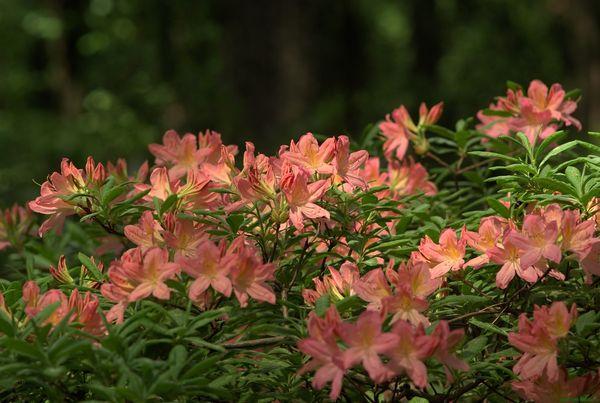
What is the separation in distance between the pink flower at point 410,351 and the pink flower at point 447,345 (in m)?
0.02

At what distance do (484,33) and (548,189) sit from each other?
10.5 m

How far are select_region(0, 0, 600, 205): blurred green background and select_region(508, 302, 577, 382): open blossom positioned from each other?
570 centimetres

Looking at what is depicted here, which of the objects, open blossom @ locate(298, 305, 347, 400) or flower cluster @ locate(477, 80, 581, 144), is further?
flower cluster @ locate(477, 80, 581, 144)

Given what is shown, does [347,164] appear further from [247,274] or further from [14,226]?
[14,226]

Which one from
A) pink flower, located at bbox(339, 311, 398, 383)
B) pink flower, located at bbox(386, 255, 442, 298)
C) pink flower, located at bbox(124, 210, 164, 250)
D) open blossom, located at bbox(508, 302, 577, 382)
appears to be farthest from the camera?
pink flower, located at bbox(124, 210, 164, 250)

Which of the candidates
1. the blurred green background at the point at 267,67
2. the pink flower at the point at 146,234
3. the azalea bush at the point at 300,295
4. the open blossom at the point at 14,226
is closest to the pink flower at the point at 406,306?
the azalea bush at the point at 300,295

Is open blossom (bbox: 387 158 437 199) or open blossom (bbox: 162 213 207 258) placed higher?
open blossom (bbox: 387 158 437 199)

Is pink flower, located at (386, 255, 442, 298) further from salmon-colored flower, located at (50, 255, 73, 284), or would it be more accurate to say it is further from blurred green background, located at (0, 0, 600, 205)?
blurred green background, located at (0, 0, 600, 205)

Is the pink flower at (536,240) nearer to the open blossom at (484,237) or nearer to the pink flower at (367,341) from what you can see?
the open blossom at (484,237)

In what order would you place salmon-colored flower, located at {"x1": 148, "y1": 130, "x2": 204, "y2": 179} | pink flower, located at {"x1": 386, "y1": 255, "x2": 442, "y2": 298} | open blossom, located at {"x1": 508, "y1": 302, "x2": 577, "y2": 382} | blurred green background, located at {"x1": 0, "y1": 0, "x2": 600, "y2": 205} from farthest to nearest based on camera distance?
1. blurred green background, located at {"x1": 0, "y1": 0, "x2": 600, "y2": 205}
2. salmon-colored flower, located at {"x1": 148, "y1": 130, "x2": 204, "y2": 179}
3. pink flower, located at {"x1": 386, "y1": 255, "x2": 442, "y2": 298}
4. open blossom, located at {"x1": 508, "y1": 302, "x2": 577, "y2": 382}

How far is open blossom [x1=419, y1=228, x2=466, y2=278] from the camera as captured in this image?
66.4 inches

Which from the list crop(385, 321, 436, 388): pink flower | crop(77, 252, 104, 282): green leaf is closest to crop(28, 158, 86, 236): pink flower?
crop(77, 252, 104, 282): green leaf

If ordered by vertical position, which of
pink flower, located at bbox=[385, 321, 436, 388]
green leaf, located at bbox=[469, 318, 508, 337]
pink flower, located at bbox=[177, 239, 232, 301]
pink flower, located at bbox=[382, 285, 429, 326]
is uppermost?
pink flower, located at bbox=[177, 239, 232, 301]

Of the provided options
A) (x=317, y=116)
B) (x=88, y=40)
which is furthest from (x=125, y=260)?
(x=88, y=40)
